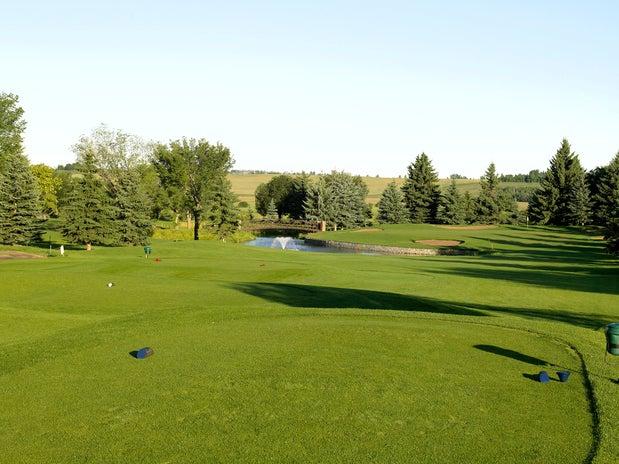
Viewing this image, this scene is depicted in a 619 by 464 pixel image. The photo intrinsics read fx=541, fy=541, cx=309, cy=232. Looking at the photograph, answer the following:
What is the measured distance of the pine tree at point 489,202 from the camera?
107m

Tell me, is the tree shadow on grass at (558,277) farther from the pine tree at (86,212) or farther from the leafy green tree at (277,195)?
the leafy green tree at (277,195)

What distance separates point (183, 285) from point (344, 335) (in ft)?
40.0

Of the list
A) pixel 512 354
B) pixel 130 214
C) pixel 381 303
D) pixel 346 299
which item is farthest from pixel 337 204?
pixel 512 354

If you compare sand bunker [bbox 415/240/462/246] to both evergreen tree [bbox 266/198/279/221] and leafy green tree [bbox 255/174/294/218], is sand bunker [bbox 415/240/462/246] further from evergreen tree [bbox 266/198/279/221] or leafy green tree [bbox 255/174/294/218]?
leafy green tree [bbox 255/174/294/218]

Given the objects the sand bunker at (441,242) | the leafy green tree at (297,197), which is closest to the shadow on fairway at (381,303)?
the sand bunker at (441,242)

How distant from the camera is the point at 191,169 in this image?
88.4m

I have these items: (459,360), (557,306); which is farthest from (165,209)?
(459,360)

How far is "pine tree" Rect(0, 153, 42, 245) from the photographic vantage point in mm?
50466

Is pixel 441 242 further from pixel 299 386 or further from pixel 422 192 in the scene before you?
pixel 299 386

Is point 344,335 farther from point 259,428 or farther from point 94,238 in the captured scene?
point 94,238

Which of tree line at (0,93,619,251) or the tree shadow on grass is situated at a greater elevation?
tree line at (0,93,619,251)

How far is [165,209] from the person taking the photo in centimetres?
8856

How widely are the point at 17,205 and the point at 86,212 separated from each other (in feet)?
20.4

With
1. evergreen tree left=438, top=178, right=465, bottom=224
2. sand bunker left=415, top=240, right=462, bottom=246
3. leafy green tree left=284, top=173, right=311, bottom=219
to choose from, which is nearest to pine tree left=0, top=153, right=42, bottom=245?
sand bunker left=415, top=240, right=462, bottom=246
